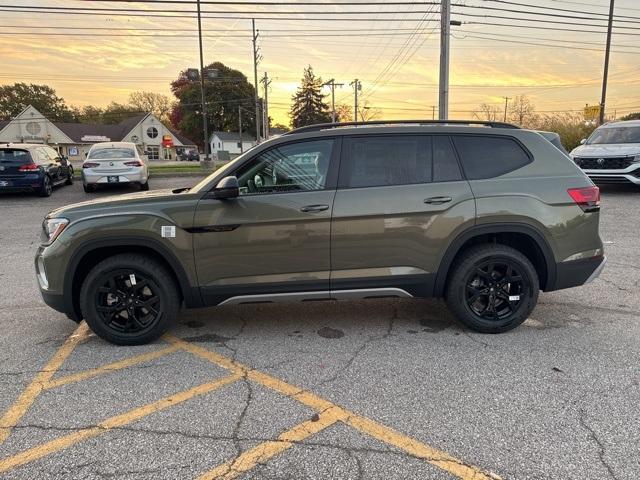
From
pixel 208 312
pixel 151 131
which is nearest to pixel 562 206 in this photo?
pixel 208 312

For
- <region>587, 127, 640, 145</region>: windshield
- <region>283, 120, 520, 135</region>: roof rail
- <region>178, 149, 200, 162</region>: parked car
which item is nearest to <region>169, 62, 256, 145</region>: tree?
<region>178, 149, 200, 162</region>: parked car

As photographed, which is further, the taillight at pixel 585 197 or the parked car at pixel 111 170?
the parked car at pixel 111 170

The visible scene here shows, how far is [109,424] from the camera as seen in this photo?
2875 mm

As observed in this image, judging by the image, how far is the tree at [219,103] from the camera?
259ft

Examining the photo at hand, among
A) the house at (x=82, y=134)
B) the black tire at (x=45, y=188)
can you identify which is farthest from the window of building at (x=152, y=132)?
the black tire at (x=45, y=188)

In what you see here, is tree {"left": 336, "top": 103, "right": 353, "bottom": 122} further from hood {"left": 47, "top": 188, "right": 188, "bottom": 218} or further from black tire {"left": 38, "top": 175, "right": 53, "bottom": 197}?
hood {"left": 47, "top": 188, "right": 188, "bottom": 218}

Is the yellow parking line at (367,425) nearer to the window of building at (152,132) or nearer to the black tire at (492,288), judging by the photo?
the black tire at (492,288)

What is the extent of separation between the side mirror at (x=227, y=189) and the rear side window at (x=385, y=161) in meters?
0.87

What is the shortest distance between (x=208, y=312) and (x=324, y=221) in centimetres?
176

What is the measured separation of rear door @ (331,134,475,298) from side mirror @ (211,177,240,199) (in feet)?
2.71

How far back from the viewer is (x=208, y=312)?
15.9 feet

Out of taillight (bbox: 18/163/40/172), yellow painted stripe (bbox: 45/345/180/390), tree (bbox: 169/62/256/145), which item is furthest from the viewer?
tree (bbox: 169/62/256/145)

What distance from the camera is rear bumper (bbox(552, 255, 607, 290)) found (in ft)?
13.6

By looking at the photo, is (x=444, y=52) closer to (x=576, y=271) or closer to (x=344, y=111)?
(x=576, y=271)
